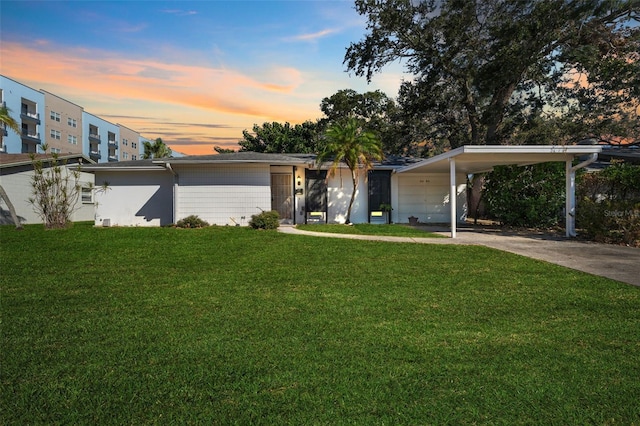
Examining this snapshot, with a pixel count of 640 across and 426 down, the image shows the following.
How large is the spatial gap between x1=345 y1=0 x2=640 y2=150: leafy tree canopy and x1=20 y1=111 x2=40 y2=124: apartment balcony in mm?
35548

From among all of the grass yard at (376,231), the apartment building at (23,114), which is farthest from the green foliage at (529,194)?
the apartment building at (23,114)

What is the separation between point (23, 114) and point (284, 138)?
27362 millimetres

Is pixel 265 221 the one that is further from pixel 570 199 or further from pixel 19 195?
pixel 19 195

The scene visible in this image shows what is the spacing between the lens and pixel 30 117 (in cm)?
3800

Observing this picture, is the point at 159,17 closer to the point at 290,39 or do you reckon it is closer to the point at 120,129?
the point at 290,39

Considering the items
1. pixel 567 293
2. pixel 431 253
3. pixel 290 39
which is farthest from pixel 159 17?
pixel 567 293

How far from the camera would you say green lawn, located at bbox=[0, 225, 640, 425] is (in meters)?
2.64

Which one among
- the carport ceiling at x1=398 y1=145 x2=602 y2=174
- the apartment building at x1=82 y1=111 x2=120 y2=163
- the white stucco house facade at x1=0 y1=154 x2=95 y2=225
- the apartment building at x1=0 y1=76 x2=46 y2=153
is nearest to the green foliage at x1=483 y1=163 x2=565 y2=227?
the carport ceiling at x1=398 y1=145 x2=602 y2=174

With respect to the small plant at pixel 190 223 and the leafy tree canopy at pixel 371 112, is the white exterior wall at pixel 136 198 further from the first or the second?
the leafy tree canopy at pixel 371 112

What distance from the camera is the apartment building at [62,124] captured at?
40812 mm

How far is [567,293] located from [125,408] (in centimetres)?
585

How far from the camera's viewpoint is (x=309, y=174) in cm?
1711

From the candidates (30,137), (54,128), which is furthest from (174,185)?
(54,128)

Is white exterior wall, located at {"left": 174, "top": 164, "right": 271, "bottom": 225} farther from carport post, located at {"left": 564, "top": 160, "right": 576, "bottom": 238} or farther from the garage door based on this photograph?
carport post, located at {"left": 564, "top": 160, "right": 576, "bottom": 238}
